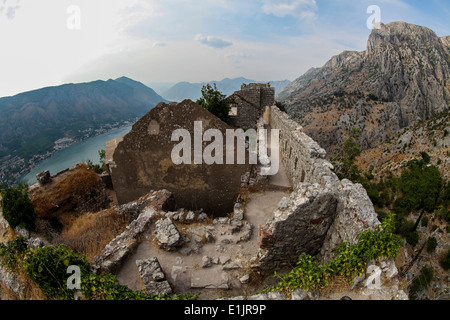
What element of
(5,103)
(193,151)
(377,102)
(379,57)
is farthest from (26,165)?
(379,57)

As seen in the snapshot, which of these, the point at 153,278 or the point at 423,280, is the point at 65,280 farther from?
the point at 423,280

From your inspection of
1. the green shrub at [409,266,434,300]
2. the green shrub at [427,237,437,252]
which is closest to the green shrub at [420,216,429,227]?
the green shrub at [427,237,437,252]

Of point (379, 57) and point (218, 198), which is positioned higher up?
point (379, 57)

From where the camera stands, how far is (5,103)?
132m

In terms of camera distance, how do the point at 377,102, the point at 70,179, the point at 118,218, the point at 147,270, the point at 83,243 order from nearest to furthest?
1. the point at 147,270
2. the point at 83,243
3. the point at 118,218
4. the point at 70,179
5. the point at 377,102

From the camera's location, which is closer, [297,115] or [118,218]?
[118,218]

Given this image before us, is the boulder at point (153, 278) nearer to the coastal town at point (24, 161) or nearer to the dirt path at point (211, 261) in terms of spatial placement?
the dirt path at point (211, 261)

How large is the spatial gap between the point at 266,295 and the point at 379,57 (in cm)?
11737

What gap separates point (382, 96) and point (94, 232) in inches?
3826

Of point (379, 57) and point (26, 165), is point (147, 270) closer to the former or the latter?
point (26, 165)

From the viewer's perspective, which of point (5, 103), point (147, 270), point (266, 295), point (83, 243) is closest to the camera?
point (266, 295)

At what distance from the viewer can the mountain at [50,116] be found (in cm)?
9569

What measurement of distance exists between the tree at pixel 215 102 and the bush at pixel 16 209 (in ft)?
44.7

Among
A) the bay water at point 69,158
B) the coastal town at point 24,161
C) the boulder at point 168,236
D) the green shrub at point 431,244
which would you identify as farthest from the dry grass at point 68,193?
the bay water at point 69,158
